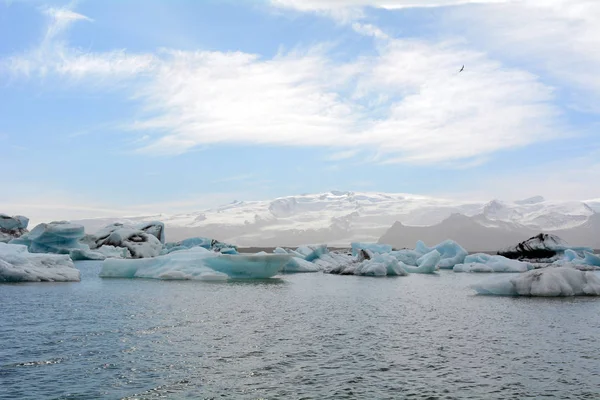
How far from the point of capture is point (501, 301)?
19.8 metres

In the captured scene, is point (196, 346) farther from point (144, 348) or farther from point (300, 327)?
point (300, 327)

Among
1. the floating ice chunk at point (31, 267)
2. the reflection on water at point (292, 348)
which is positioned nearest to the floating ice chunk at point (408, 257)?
the reflection on water at point (292, 348)

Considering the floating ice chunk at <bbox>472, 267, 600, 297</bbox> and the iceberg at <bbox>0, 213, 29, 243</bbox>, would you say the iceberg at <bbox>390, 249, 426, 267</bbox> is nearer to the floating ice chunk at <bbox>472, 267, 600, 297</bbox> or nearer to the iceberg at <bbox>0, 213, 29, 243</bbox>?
the floating ice chunk at <bbox>472, 267, 600, 297</bbox>

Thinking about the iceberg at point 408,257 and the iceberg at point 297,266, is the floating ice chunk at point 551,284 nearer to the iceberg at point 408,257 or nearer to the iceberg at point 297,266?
the iceberg at point 297,266

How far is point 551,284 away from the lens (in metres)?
21.0

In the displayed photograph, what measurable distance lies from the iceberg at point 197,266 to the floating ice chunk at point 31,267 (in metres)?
3.60

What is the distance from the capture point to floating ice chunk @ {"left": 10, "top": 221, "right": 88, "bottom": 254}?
1742 inches

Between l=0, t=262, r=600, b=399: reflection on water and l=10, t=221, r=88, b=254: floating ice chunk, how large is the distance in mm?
26281

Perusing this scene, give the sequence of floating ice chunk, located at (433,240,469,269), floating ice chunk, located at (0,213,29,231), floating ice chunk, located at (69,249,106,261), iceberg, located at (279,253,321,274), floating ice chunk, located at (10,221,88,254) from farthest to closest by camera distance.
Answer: floating ice chunk, located at (0,213,29,231) → floating ice chunk, located at (433,240,469,269) → floating ice chunk, located at (69,249,106,261) → floating ice chunk, located at (10,221,88,254) → iceberg, located at (279,253,321,274)

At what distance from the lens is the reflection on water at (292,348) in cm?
813

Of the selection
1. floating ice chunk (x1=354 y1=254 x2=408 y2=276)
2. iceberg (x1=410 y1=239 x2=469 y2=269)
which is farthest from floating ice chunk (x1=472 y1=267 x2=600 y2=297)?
iceberg (x1=410 y1=239 x2=469 y2=269)

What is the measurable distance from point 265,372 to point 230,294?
1278 centimetres

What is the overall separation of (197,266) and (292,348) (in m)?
18.9

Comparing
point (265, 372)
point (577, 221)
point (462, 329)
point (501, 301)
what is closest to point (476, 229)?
point (577, 221)
